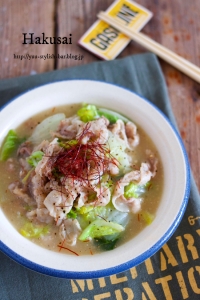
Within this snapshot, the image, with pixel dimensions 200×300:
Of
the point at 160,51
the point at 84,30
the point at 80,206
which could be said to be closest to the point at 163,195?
the point at 80,206

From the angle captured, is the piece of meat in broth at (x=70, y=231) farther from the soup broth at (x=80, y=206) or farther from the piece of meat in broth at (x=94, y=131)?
the piece of meat in broth at (x=94, y=131)

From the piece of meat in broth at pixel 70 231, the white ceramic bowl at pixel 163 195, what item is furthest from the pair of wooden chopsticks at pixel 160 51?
the piece of meat in broth at pixel 70 231

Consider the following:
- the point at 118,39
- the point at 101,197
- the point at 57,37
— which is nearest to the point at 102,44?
the point at 118,39

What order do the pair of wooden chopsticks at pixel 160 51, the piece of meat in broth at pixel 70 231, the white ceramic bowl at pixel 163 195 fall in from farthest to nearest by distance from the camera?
1. the pair of wooden chopsticks at pixel 160 51
2. the piece of meat in broth at pixel 70 231
3. the white ceramic bowl at pixel 163 195

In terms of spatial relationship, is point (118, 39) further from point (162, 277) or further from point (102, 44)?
point (162, 277)

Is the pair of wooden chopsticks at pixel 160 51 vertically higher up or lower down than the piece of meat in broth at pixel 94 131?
higher up

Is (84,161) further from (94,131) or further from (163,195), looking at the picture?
(163,195)
